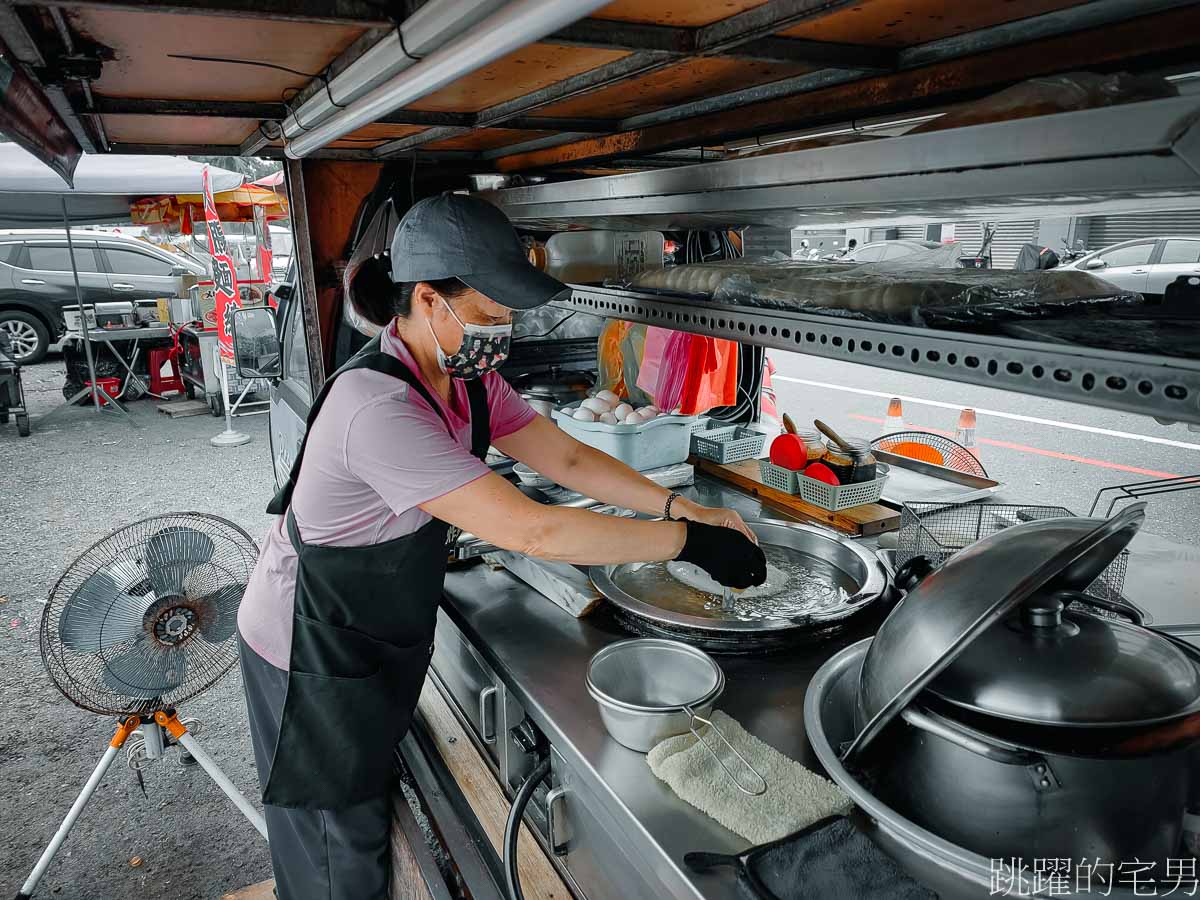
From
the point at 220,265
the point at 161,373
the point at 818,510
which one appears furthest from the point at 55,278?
the point at 818,510

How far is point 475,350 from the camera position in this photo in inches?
63.5

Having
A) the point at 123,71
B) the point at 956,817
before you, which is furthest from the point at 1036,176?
the point at 123,71

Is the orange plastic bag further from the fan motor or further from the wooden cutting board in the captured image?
the fan motor

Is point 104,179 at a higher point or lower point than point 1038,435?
higher

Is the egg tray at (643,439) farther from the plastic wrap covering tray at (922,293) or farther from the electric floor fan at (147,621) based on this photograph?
the electric floor fan at (147,621)

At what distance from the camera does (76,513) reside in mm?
5828

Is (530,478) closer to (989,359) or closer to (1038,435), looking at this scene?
(989,359)

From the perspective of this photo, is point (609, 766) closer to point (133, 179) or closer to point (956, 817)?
Answer: point (956, 817)

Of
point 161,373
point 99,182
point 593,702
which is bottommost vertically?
point 161,373

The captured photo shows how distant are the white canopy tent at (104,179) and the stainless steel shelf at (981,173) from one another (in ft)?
21.1

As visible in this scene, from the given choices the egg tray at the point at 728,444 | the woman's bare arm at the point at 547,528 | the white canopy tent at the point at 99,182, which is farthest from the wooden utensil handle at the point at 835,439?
the white canopy tent at the point at 99,182

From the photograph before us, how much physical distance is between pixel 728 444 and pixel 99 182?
24.6 ft

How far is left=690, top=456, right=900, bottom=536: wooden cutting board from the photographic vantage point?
220cm

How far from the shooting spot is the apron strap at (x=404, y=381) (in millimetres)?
1572
